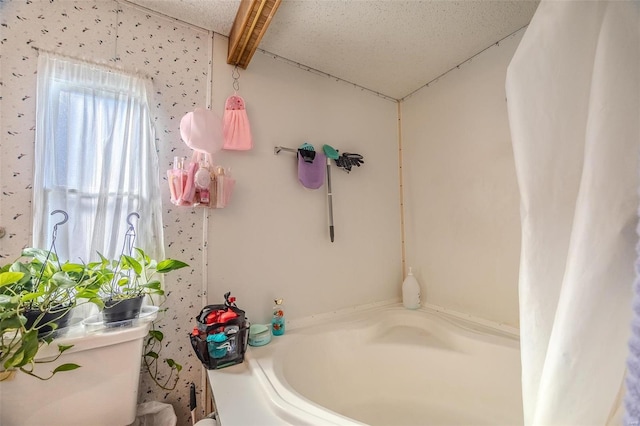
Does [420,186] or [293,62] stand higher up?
[293,62]

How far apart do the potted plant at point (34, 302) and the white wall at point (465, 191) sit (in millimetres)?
1619

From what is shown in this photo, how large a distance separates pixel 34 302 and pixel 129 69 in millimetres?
901

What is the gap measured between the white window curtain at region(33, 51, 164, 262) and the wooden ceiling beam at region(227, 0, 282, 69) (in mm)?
434

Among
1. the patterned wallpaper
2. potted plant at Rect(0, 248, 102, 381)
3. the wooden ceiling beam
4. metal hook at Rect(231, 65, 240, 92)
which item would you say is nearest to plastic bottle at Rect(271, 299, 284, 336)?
the patterned wallpaper

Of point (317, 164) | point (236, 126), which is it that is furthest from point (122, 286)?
point (317, 164)

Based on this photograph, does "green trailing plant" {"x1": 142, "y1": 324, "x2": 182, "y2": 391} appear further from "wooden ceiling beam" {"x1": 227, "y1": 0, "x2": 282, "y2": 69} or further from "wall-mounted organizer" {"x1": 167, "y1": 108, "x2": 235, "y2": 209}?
"wooden ceiling beam" {"x1": 227, "y1": 0, "x2": 282, "y2": 69}

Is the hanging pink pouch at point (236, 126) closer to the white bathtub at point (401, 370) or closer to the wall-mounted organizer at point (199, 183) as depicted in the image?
the wall-mounted organizer at point (199, 183)

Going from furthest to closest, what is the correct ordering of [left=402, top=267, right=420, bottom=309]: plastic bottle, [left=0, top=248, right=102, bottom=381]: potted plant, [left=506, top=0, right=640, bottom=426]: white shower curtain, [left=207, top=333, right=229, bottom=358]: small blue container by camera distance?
[left=402, top=267, right=420, bottom=309]: plastic bottle → [left=207, top=333, right=229, bottom=358]: small blue container → [left=0, top=248, right=102, bottom=381]: potted plant → [left=506, top=0, right=640, bottom=426]: white shower curtain

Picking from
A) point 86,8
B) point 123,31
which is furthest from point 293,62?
point 86,8

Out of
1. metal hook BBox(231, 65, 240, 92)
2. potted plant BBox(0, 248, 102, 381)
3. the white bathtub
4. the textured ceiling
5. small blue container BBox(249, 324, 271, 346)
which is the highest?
the textured ceiling

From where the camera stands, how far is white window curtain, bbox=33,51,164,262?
2.74 feet

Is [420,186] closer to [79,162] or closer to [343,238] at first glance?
[343,238]

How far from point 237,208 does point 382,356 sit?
1052 millimetres

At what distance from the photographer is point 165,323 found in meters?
1.00
